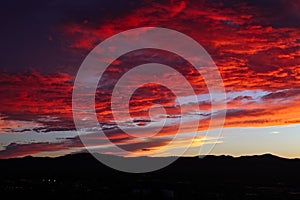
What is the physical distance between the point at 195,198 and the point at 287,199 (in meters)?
17.6

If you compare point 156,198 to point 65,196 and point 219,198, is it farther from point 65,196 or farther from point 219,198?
point 65,196

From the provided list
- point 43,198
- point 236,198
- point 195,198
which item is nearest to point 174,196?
point 195,198

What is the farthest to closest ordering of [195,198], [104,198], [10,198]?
[195,198] < [104,198] < [10,198]

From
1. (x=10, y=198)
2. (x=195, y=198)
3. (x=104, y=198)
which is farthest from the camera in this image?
(x=195, y=198)

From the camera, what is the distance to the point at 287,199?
3071 inches

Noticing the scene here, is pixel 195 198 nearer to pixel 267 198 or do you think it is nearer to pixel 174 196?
pixel 174 196

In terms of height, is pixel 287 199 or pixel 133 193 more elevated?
pixel 133 193

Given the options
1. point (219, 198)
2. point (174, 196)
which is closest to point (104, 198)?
point (174, 196)

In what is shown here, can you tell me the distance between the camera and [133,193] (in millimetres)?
80125

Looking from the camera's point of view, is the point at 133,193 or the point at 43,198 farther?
the point at 133,193

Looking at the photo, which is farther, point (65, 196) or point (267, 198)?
point (267, 198)

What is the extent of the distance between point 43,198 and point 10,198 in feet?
18.1

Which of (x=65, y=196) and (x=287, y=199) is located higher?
(x=65, y=196)

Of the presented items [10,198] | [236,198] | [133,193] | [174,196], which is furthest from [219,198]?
[10,198]
